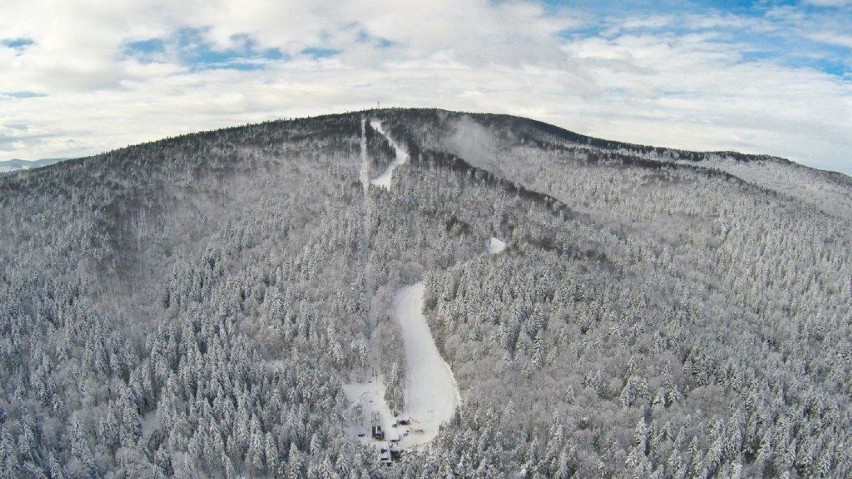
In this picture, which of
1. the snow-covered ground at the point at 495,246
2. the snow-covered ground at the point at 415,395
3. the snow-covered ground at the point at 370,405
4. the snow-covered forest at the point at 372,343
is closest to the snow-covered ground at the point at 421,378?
the snow-covered ground at the point at 415,395

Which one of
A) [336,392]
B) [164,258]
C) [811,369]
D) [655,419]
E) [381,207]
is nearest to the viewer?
[655,419]

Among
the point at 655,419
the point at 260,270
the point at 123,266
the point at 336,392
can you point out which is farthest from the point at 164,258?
the point at 655,419

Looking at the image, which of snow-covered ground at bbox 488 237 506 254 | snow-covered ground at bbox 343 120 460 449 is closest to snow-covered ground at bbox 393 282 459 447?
snow-covered ground at bbox 343 120 460 449

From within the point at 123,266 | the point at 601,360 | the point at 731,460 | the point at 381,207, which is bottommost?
the point at 731,460

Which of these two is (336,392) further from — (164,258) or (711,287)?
(711,287)

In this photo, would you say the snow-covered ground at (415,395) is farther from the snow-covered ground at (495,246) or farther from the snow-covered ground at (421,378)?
the snow-covered ground at (495,246)

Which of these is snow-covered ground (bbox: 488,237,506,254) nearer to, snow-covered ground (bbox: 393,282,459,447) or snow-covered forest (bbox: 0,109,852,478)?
snow-covered forest (bbox: 0,109,852,478)

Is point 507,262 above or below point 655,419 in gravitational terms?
above
